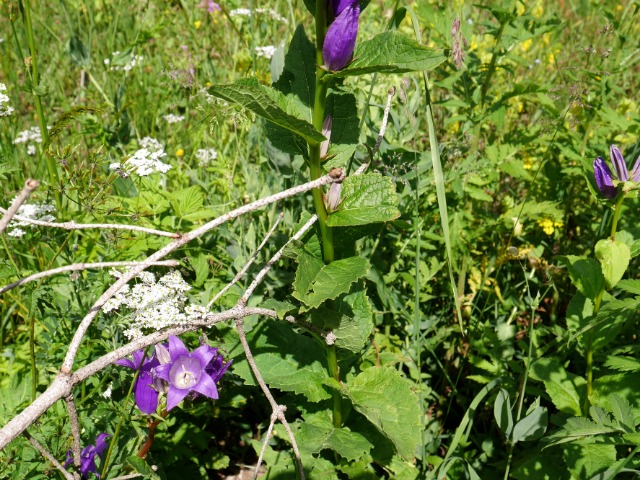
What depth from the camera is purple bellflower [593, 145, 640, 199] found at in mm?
1641

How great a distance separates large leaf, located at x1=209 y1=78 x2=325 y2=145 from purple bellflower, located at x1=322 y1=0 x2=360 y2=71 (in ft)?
0.45

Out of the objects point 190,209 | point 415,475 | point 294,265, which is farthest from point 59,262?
point 415,475

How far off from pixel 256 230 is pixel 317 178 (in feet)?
3.32

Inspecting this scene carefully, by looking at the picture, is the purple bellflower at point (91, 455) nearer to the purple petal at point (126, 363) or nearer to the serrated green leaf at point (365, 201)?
the purple petal at point (126, 363)

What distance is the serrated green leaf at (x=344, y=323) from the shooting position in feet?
5.11

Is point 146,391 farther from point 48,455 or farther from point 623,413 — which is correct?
point 623,413

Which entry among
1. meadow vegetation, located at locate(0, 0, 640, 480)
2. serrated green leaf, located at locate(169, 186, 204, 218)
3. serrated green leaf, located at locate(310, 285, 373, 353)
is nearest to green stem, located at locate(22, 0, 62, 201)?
meadow vegetation, located at locate(0, 0, 640, 480)

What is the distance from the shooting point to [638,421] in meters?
1.62

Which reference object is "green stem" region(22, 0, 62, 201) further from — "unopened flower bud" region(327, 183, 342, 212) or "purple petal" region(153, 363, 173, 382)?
"unopened flower bud" region(327, 183, 342, 212)

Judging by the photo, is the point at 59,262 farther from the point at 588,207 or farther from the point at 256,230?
the point at 588,207

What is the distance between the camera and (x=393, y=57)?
3.91 ft

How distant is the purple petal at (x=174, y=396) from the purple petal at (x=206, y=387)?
42 millimetres

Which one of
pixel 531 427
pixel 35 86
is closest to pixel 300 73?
pixel 35 86

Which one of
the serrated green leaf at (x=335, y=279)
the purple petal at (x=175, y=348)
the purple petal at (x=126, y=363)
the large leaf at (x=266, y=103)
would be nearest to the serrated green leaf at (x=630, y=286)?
the serrated green leaf at (x=335, y=279)
